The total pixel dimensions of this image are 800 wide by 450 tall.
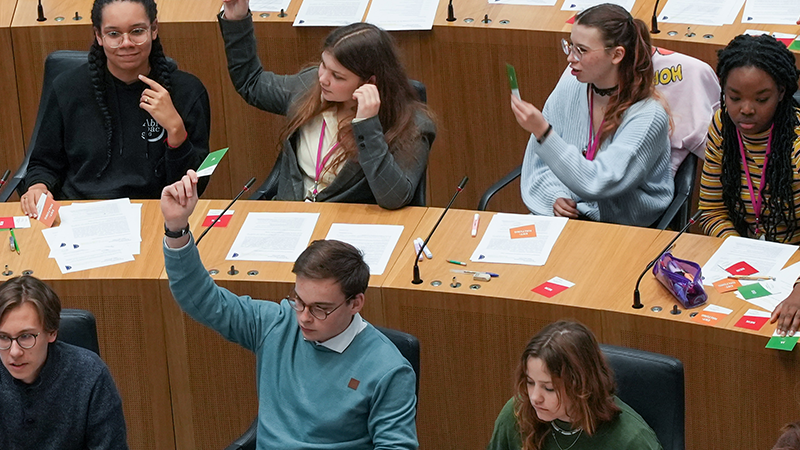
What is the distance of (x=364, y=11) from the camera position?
4879 millimetres

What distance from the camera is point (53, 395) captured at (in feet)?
9.97

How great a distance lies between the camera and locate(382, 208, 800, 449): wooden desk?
3.17 meters

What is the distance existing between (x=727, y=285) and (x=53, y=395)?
1790 mm

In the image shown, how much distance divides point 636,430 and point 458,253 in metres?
1.03

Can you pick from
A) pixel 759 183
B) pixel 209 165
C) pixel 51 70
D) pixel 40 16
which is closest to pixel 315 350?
pixel 209 165

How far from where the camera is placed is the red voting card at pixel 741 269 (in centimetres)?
342

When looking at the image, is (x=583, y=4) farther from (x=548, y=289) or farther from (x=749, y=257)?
(x=548, y=289)

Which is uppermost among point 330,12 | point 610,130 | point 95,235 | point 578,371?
point 330,12

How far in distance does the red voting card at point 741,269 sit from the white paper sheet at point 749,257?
0.03ft

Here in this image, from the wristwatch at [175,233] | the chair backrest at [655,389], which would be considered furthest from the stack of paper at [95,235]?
the chair backrest at [655,389]

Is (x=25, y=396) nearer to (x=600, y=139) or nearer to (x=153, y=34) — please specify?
(x=153, y=34)

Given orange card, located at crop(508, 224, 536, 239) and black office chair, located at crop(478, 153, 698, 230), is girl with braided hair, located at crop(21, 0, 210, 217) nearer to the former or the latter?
black office chair, located at crop(478, 153, 698, 230)

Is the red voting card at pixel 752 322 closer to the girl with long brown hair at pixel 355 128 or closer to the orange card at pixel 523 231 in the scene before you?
the orange card at pixel 523 231

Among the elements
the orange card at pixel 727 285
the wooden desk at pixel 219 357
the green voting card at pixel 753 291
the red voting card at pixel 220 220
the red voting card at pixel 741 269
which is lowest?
the wooden desk at pixel 219 357
